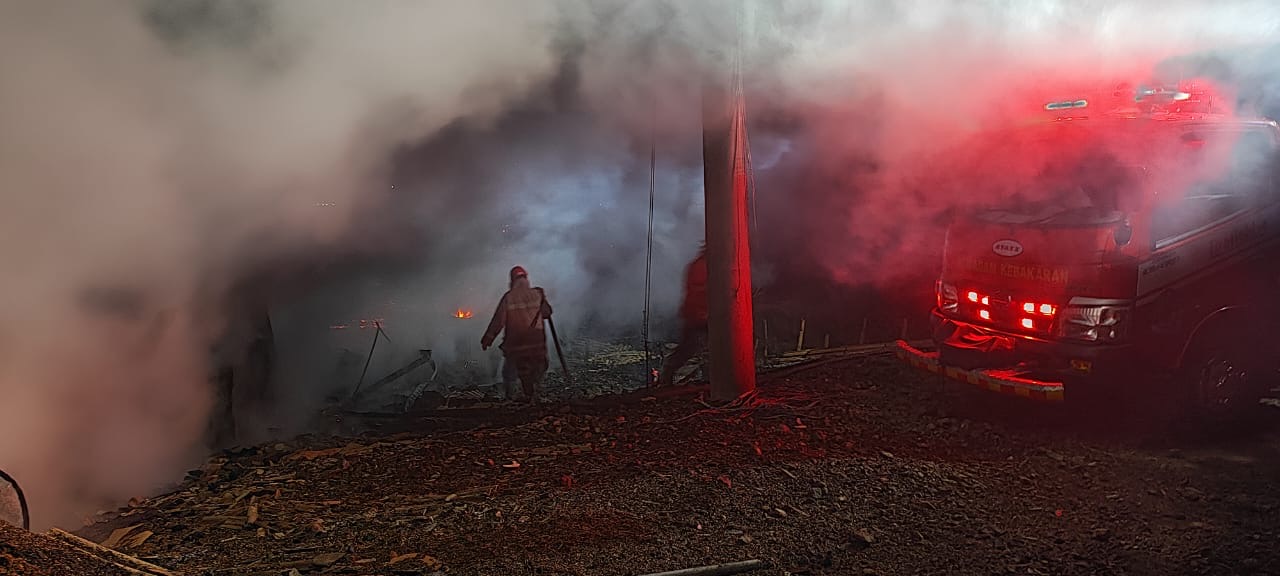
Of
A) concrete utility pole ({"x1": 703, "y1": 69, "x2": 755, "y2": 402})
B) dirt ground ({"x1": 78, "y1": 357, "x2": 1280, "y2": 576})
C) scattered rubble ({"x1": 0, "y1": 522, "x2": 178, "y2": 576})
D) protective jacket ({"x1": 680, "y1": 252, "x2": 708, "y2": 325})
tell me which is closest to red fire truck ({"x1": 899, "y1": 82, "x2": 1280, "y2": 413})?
dirt ground ({"x1": 78, "y1": 357, "x2": 1280, "y2": 576})

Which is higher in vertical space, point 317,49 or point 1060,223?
point 317,49

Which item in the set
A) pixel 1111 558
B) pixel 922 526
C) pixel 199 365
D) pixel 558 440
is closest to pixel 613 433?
pixel 558 440

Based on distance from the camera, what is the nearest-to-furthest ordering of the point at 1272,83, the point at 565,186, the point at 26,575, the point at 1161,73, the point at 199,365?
the point at 26,575, the point at 199,365, the point at 1161,73, the point at 1272,83, the point at 565,186

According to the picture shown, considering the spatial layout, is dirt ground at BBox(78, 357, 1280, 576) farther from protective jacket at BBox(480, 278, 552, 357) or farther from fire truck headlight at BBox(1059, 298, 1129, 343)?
protective jacket at BBox(480, 278, 552, 357)

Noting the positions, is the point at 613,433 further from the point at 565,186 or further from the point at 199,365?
the point at 565,186

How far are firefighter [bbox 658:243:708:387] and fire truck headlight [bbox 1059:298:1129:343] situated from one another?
140 inches

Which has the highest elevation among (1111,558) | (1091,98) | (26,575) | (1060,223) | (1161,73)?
(1161,73)

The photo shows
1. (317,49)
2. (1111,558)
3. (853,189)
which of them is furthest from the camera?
(853,189)

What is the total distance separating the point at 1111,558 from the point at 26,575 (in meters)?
4.75

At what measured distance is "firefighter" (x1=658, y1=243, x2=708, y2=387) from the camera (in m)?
8.27

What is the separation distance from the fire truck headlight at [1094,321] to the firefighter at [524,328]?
5.05 metres

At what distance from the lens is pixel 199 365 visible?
309 inches

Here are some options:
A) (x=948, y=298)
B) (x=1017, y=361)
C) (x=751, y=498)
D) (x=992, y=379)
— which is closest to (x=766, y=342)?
(x=948, y=298)

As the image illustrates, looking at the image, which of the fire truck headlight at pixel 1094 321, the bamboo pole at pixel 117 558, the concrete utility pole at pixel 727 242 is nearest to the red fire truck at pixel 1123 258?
the fire truck headlight at pixel 1094 321
